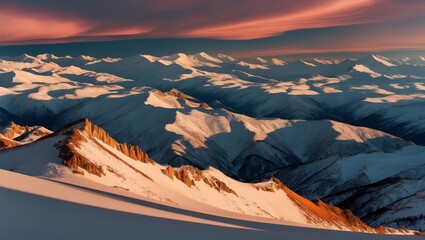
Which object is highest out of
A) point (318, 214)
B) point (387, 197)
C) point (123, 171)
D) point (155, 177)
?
point (123, 171)

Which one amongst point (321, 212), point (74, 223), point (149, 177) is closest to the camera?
point (74, 223)

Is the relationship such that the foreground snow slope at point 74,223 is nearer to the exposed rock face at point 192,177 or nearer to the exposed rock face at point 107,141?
the exposed rock face at point 107,141

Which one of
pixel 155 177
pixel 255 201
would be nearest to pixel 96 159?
pixel 155 177

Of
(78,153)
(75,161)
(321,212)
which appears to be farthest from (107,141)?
(321,212)

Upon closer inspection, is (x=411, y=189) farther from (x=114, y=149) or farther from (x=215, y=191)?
(x=114, y=149)

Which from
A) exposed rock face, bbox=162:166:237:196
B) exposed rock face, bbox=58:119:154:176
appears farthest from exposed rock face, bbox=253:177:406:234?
exposed rock face, bbox=58:119:154:176

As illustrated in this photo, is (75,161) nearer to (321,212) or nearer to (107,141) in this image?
(107,141)

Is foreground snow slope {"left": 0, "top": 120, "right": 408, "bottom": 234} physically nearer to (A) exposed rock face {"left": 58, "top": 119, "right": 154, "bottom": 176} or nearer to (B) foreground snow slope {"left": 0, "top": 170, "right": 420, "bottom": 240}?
(A) exposed rock face {"left": 58, "top": 119, "right": 154, "bottom": 176}

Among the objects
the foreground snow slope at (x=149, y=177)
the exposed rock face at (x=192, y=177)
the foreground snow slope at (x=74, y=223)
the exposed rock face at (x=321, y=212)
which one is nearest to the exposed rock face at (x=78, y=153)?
the foreground snow slope at (x=149, y=177)
